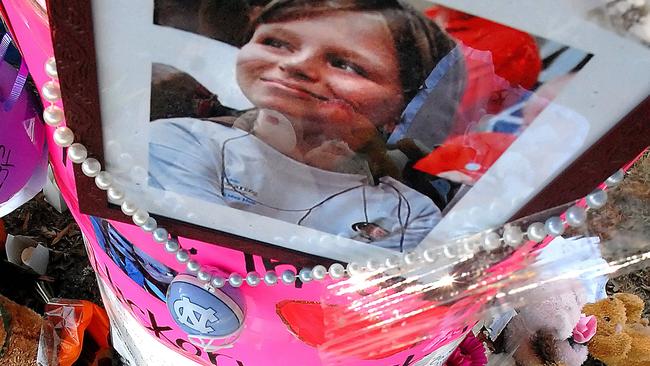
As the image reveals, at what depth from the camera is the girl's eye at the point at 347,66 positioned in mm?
269

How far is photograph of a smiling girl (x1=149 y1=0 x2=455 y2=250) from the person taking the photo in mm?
253

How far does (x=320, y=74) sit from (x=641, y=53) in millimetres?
124

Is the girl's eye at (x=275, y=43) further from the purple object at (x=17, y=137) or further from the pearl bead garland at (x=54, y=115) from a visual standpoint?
the purple object at (x=17, y=137)

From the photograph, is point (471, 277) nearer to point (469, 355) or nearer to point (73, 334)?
point (469, 355)

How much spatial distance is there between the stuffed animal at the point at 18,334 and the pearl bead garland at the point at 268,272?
1.79 feet

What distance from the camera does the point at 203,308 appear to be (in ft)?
1.55

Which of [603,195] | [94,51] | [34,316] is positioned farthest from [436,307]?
[34,316]

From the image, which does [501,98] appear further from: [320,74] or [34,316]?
[34,316]

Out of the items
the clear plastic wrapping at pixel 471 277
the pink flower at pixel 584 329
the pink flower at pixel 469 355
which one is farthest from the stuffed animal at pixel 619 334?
the clear plastic wrapping at pixel 471 277

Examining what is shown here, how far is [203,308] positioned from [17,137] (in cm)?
19

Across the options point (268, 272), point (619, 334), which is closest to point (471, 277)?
point (268, 272)

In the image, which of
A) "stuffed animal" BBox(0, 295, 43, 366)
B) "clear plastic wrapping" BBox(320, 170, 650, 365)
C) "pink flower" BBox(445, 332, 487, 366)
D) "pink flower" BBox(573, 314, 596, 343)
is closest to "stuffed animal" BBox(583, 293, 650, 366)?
"pink flower" BBox(573, 314, 596, 343)

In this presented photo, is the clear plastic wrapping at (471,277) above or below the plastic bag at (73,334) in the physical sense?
above

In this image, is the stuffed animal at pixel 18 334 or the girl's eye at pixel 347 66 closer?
the girl's eye at pixel 347 66
